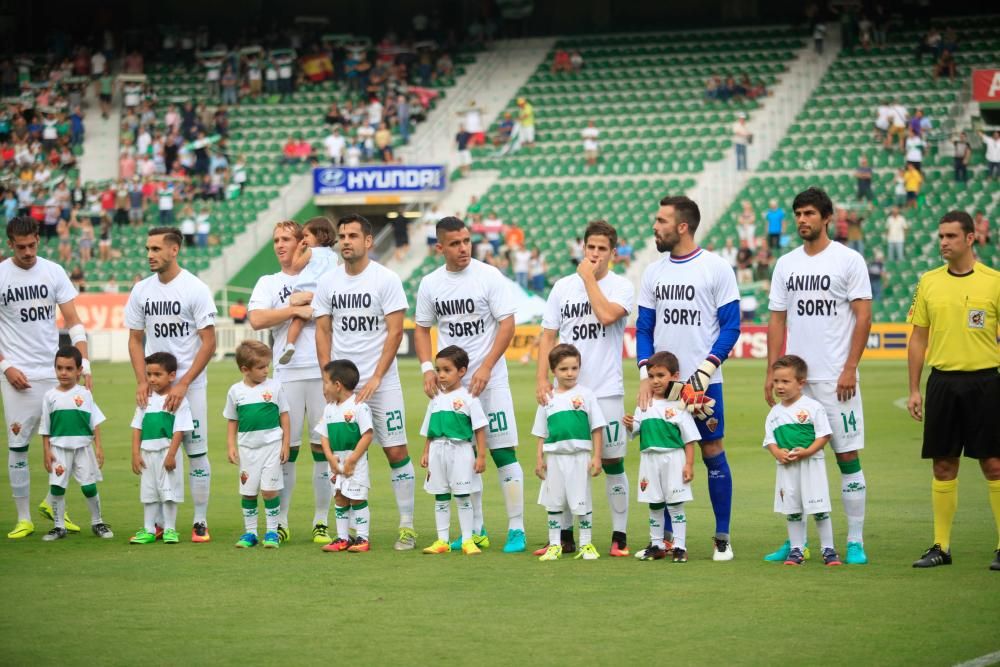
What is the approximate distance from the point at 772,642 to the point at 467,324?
12.4ft

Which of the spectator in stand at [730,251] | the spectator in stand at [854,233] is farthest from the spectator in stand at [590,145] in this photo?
the spectator in stand at [854,233]

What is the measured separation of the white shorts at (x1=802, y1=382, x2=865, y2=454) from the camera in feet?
29.2

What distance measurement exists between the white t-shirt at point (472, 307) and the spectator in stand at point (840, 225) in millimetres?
25664

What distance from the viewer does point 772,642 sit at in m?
6.72

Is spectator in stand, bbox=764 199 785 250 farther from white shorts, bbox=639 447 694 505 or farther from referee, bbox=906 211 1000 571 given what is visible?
white shorts, bbox=639 447 694 505

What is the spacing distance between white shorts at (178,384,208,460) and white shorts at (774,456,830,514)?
13.6 feet

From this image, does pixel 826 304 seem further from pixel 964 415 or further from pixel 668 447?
pixel 668 447

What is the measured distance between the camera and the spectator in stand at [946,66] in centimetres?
3862

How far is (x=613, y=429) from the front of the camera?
9.45m

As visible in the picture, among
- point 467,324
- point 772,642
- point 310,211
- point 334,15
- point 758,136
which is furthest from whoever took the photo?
point 334,15

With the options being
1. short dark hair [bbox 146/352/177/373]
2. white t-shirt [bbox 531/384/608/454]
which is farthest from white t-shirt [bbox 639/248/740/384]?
short dark hair [bbox 146/352/177/373]

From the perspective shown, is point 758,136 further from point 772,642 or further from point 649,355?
point 772,642

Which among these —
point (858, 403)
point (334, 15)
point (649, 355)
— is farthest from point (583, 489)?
point (334, 15)

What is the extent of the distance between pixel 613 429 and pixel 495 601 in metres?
2.03
